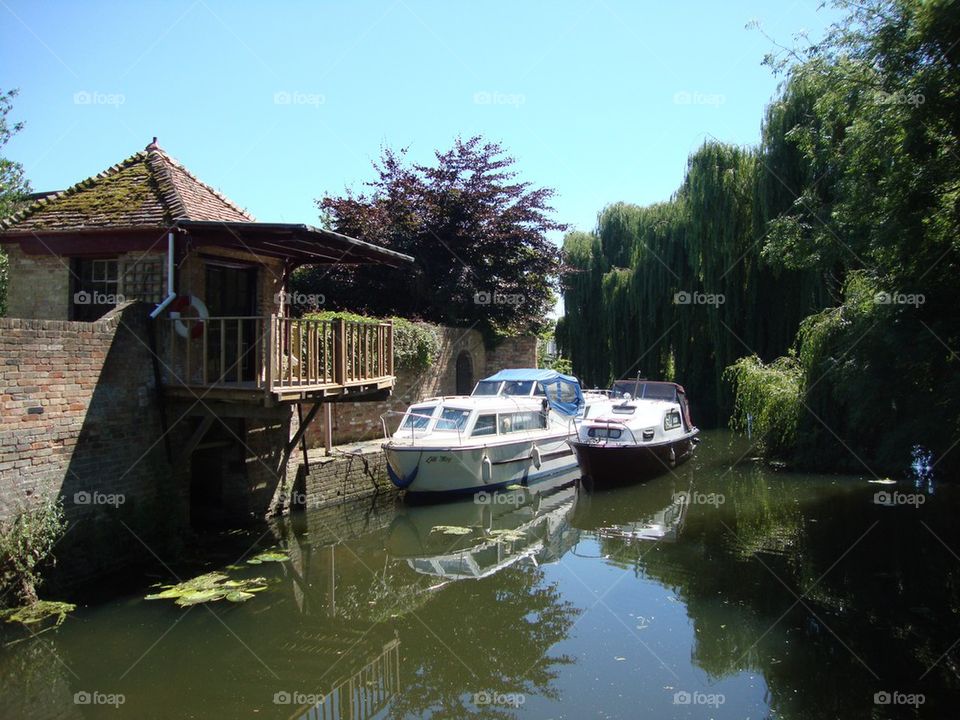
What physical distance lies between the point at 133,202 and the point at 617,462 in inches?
399

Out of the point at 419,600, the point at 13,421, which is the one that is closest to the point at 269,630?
the point at 419,600

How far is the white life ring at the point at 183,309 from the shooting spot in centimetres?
995

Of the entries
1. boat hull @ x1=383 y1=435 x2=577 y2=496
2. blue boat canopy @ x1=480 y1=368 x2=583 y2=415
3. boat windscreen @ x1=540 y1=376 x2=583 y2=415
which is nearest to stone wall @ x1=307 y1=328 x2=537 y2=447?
blue boat canopy @ x1=480 y1=368 x2=583 y2=415

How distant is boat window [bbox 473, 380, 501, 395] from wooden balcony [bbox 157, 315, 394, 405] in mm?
5510

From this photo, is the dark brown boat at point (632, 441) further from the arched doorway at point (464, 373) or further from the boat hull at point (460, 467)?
the arched doorway at point (464, 373)

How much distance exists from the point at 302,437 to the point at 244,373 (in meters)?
1.50

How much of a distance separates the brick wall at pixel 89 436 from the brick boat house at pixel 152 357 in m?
0.02

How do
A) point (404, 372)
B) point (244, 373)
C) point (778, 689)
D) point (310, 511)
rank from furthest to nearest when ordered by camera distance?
point (404, 372), point (310, 511), point (244, 373), point (778, 689)

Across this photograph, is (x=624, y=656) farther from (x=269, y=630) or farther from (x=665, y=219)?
(x=665, y=219)

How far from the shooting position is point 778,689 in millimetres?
6539

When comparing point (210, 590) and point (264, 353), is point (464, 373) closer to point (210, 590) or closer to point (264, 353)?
point (264, 353)

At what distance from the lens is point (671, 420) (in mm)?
17203

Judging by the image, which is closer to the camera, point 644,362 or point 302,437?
point 302,437

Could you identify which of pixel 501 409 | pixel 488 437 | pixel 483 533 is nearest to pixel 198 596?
pixel 483 533
